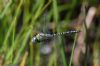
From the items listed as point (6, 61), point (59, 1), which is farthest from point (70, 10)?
point (6, 61)

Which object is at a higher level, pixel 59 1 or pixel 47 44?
pixel 59 1

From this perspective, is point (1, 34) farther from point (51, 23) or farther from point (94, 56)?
point (94, 56)

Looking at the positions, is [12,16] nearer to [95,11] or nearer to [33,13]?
[33,13]

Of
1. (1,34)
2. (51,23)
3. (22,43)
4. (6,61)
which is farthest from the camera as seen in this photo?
(51,23)

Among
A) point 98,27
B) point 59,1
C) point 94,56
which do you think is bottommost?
point 94,56

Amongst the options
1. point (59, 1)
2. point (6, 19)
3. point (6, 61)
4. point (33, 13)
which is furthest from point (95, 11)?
point (6, 61)

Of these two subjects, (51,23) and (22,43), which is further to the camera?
(51,23)

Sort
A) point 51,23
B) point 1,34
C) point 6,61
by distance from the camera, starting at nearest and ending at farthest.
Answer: point 6,61 < point 1,34 < point 51,23
